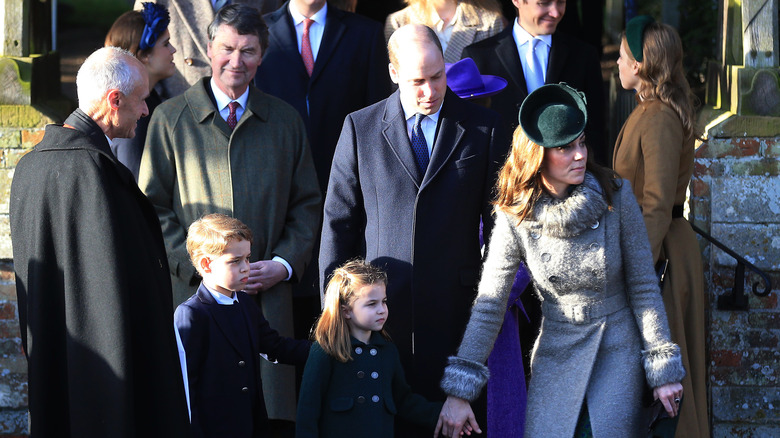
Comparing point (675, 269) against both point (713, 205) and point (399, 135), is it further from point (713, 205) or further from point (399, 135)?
point (399, 135)

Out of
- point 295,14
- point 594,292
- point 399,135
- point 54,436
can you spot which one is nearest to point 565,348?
point 594,292

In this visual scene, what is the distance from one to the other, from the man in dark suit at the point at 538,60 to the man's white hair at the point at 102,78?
81.0 inches

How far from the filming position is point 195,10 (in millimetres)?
5391

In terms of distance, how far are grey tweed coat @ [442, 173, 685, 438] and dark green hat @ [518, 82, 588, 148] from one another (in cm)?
19

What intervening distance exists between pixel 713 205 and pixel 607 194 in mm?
1787

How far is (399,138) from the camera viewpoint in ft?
13.3

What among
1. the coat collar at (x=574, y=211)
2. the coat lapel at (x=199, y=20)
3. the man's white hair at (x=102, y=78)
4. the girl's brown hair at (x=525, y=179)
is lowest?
the coat collar at (x=574, y=211)

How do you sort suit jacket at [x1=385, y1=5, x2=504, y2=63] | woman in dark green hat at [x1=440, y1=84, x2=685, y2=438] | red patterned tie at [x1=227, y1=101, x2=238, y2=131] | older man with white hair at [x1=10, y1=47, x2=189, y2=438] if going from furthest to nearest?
suit jacket at [x1=385, y1=5, x2=504, y2=63]
red patterned tie at [x1=227, y1=101, x2=238, y2=131]
woman in dark green hat at [x1=440, y1=84, x2=685, y2=438]
older man with white hair at [x1=10, y1=47, x2=189, y2=438]

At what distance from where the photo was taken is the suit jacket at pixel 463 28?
548 cm

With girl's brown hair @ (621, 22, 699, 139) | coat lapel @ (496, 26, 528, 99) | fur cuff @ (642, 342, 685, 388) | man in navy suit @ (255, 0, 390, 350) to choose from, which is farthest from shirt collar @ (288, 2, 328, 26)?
fur cuff @ (642, 342, 685, 388)

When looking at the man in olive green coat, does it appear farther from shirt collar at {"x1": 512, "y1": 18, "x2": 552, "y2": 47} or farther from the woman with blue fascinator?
shirt collar at {"x1": 512, "y1": 18, "x2": 552, "y2": 47}

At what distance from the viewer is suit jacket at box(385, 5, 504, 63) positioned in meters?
5.48

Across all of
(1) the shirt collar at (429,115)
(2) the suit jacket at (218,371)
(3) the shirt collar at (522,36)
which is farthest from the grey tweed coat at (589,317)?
(3) the shirt collar at (522,36)

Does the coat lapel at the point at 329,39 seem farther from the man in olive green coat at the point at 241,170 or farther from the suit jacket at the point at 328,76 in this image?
the man in olive green coat at the point at 241,170
